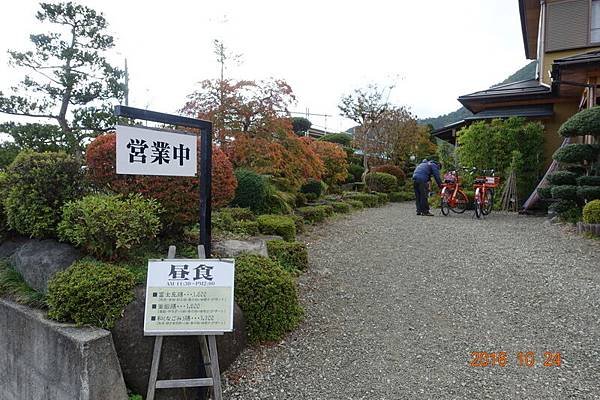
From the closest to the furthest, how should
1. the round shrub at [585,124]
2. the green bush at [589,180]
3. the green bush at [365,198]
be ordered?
the round shrub at [585,124], the green bush at [589,180], the green bush at [365,198]

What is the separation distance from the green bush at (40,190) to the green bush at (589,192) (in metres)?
8.30

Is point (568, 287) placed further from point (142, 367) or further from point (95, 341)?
point (95, 341)

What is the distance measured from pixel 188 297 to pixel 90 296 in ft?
2.15

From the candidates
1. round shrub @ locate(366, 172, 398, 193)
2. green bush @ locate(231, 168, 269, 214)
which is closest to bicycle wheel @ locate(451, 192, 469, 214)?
round shrub @ locate(366, 172, 398, 193)

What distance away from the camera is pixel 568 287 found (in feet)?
15.1

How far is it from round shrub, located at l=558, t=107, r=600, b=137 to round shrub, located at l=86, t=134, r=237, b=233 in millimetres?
7087

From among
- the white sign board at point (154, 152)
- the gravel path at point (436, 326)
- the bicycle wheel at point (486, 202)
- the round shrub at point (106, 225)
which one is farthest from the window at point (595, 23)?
the round shrub at point (106, 225)

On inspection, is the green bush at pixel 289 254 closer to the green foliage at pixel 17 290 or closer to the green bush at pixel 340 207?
the green foliage at pixel 17 290

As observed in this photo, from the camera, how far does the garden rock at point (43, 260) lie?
3.31m

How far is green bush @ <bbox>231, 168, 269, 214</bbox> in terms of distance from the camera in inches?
278

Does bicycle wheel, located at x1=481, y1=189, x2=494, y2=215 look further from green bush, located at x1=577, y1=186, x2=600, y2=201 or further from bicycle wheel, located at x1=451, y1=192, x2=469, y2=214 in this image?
green bush, located at x1=577, y1=186, x2=600, y2=201

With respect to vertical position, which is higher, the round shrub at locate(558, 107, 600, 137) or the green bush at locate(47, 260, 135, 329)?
the round shrub at locate(558, 107, 600, 137)

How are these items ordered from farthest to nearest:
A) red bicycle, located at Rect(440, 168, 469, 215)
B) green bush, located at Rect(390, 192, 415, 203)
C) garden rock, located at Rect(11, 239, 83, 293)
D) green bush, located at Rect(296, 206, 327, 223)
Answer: green bush, located at Rect(390, 192, 415, 203), red bicycle, located at Rect(440, 168, 469, 215), green bush, located at Rect(296, 206, 327, 223), garden rock, located at Rect(11, 239, 83, 293)
